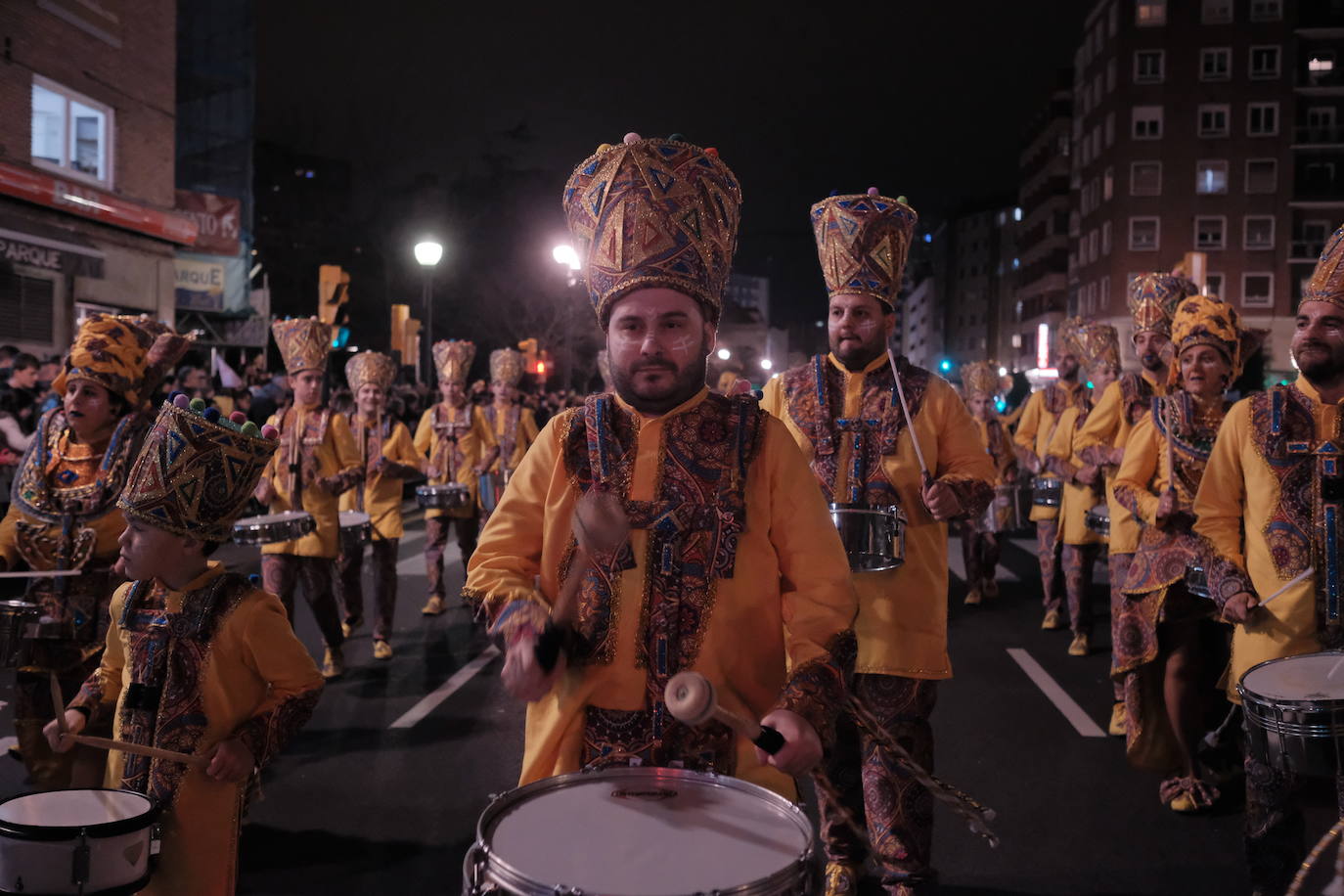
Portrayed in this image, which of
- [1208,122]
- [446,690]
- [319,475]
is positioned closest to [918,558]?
[446,690]

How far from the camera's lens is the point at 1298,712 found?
3.76 metres

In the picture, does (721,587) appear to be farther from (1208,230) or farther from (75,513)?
(1208,230)

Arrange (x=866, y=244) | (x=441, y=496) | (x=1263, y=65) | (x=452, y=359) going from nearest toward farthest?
(x=866, y=244), (x=441, y=496), (x=452, y=359), (x=1263, y=65)

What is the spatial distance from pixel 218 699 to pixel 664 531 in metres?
1.81

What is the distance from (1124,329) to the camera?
60.4 metres

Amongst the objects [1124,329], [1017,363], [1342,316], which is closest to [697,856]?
[1342,316]

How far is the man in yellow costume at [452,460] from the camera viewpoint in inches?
479

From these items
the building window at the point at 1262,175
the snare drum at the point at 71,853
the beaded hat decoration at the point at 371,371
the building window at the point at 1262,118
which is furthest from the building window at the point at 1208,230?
the snare drum at the point at 71,853

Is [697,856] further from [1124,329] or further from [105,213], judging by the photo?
[1124,329]

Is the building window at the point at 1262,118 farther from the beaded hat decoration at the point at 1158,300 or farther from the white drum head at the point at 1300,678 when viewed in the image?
the white drum head at the point at 1300,678

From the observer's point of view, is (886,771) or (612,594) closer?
(612,594)

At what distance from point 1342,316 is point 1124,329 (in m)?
60.0

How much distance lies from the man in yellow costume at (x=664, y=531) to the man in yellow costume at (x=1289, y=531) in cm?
254

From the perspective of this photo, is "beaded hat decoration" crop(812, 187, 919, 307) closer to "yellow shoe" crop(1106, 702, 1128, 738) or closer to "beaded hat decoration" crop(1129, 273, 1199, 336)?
"beaded hat decoration" crop(1129, 273, 1199, 336)
